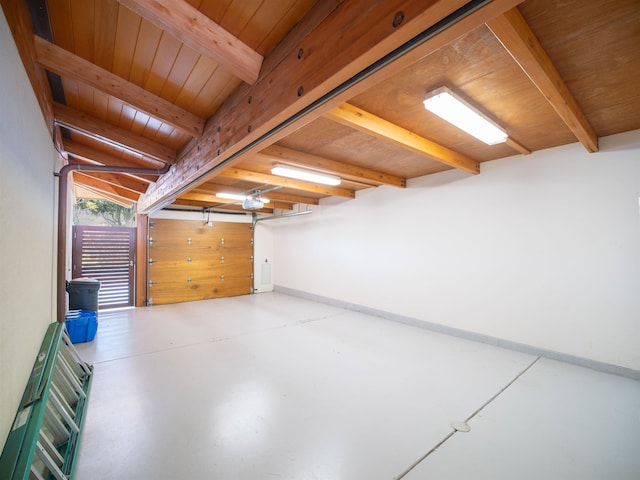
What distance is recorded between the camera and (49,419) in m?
1.61

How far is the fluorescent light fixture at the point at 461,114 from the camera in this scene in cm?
184

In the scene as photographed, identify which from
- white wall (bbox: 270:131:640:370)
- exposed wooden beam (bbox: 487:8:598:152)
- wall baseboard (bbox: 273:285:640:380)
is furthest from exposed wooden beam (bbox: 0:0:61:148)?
wall baseboard (bbox: 273:285:640:380)

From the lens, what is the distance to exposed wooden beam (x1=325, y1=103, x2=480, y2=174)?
1998 millimetres

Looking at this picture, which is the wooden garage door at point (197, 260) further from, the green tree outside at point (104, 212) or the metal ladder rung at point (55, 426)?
the green tree outside at point (104, 212)

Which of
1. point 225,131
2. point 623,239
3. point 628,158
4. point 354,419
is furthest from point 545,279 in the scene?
point 225,131

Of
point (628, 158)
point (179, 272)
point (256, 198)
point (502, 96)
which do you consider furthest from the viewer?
point (179, 272)

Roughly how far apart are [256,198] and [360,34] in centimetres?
384

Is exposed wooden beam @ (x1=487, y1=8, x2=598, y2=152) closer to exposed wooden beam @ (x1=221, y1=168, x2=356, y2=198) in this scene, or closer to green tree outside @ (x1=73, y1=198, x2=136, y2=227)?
exposed wooden beam @ (x1=221, y1=168, x2=356, y2=198)

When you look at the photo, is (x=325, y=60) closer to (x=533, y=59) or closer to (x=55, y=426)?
(x=533, y=59)

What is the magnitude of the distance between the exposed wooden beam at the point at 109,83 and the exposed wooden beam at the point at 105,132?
0.86 meters

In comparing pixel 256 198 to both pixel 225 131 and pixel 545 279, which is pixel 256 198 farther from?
pixel 545 279

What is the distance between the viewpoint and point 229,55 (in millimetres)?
1447

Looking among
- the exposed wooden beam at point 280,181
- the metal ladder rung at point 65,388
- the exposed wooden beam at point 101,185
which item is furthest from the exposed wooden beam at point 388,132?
the exposed wooden beam at point 101,185

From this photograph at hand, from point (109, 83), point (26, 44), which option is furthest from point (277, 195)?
point (26, 44)
